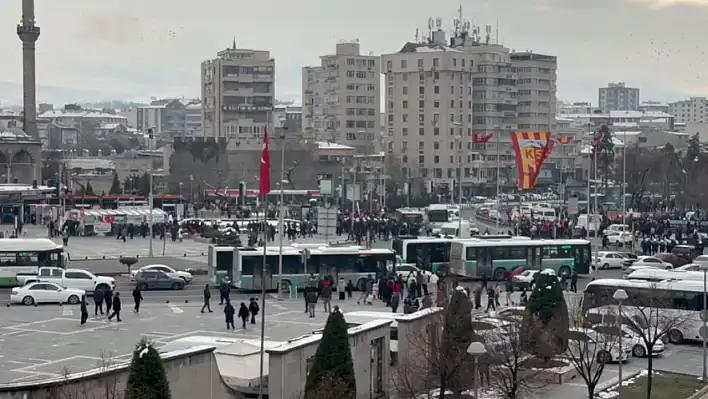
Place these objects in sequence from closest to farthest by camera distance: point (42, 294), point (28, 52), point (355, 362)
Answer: point (355, 362), point (42, 294), point (28, 52)

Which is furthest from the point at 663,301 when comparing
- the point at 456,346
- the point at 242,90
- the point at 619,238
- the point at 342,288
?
the point at 242,90

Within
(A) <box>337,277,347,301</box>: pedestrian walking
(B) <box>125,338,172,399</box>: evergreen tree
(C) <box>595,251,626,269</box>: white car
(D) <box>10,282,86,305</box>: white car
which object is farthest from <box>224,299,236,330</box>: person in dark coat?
(C) <box>595,251,626,269</box>: white car

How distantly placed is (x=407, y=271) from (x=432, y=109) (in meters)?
75.5

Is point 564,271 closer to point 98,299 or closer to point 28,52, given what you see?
point 98,299

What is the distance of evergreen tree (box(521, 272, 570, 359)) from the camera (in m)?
21.3

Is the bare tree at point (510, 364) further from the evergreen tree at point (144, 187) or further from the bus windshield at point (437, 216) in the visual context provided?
the evergreen tree at point (144, 187)

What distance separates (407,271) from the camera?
3938 cm

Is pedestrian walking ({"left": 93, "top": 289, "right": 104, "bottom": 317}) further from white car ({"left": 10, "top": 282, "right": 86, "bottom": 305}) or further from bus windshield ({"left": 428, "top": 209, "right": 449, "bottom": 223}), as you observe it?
bus windshield ({"left": 428, "top": 209, "right": 449, "bottom": 223})

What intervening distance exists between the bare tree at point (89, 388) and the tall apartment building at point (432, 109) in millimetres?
97118

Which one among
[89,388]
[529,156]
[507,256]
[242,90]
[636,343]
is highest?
[242,90]

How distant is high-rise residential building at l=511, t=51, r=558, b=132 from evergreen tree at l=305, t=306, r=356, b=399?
105368 millimetres

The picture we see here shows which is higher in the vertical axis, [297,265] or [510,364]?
[297,265]

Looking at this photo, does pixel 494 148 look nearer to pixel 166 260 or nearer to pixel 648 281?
pixel 166 260

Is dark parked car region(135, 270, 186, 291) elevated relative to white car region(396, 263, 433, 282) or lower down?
lower down
